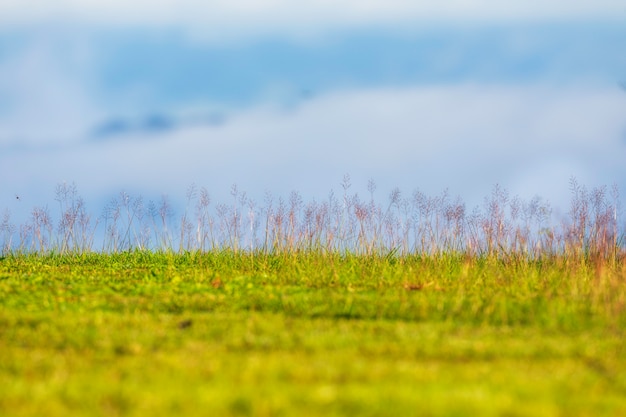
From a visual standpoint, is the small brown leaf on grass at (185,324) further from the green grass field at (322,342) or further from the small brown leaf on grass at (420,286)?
the small brown leaf on grass at (420,286)

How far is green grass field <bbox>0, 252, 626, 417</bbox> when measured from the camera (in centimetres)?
518

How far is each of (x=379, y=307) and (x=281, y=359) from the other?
353cm

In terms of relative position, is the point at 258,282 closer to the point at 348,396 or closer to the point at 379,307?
the point at 379,307

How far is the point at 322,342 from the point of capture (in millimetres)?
7211

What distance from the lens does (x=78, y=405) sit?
5.14 m

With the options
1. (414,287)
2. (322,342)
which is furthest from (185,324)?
(414,287)

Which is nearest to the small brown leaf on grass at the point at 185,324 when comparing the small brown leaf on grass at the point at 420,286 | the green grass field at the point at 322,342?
the green grass field at the point at 322,342

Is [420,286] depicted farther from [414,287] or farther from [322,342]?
[322,342]

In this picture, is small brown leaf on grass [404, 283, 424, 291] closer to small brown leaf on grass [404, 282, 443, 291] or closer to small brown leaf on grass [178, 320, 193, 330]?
small brown leaf on grass [404, 282, 443, 291]

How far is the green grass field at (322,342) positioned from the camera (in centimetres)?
518

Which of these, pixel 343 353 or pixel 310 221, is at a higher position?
pixel 310 221

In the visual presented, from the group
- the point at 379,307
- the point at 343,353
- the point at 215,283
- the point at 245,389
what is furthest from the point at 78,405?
the point at 215,283

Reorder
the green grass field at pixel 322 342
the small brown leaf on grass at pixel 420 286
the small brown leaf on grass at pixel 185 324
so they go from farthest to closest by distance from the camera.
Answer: the small brown leaf on grass at pixel 420 286
the small brown leaf on grass at pixel 185 324
the green grass field at pixel 322 342

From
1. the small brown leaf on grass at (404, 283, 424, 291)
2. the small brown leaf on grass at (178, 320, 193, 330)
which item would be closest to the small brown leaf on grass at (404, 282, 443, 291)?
the small brown leaf on grass at (404, 283, 424, 291)
